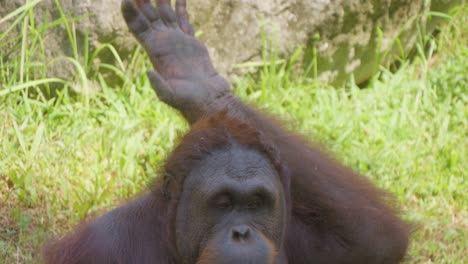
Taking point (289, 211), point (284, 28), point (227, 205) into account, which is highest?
point (227, 205)

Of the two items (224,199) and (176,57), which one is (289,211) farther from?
(176,57)

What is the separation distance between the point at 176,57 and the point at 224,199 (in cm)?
70

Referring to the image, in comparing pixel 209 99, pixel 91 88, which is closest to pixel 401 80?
pixel 91 88

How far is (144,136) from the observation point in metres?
5.55

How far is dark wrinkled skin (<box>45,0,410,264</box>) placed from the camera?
3.18 meters

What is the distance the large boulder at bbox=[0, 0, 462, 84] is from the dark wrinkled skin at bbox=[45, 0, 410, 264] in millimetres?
2171

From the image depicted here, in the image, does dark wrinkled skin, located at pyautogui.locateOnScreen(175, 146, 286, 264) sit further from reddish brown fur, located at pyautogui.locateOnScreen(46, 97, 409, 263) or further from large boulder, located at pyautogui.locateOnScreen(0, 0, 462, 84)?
large boulder, located at pyautogui.locateOnScreen(0, 0, 462, 84)

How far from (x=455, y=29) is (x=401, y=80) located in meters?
1.18

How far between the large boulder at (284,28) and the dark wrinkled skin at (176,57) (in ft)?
6.88

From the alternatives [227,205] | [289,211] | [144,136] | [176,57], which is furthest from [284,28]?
[227,205]

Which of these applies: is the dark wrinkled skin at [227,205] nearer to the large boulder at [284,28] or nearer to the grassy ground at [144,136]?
the grassy ground at [144,136]

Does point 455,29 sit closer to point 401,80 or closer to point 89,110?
point 401,80

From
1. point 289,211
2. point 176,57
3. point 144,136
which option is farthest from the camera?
point 144,136

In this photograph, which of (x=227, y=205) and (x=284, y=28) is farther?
(x=284, y=28)
